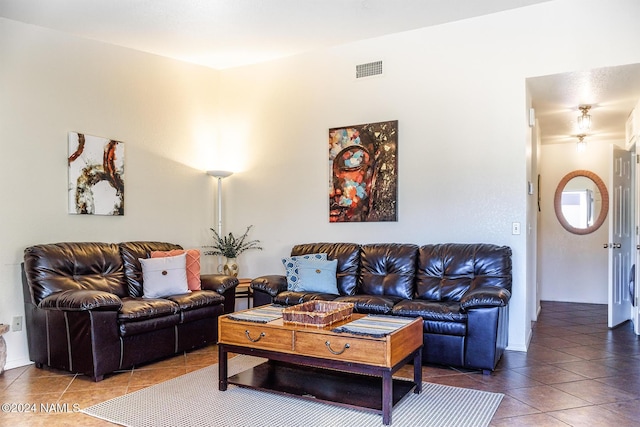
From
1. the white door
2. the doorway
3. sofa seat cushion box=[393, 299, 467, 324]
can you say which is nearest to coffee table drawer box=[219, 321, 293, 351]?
sofa seat cushion box=[393, 299, 467, 324]

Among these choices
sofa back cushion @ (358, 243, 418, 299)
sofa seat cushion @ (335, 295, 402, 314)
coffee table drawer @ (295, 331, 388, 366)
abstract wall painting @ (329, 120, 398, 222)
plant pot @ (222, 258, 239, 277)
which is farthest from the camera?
plant pot @ (222, 258, 239, 277)

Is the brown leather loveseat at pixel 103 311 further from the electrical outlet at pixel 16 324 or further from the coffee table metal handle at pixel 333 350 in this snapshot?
the coffee table metal handle at pixel 333 350

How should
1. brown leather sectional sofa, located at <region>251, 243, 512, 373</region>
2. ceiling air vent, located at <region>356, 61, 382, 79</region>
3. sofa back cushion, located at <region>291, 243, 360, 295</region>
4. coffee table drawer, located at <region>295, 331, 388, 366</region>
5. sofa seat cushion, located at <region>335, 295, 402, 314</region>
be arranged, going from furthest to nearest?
ceiling air vent, located at <region>356, 61, 382, 79</region> → sofa back cushion, located at <region>291, 243, 360, 295</region> → sofa seat cushion, located at <region>335, 295, 402, 314</region> → brown leather sectional sofa, located at <region>251, 243, 512, 373</region> → coffee table drawer, located at <region>295, 331, 388, 366</region>

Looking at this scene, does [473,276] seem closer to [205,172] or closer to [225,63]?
[205,172]

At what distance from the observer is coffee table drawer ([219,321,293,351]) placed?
287 cm

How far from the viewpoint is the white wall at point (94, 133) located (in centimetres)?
381

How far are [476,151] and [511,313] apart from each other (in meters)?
1.49

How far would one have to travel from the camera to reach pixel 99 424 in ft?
8.53


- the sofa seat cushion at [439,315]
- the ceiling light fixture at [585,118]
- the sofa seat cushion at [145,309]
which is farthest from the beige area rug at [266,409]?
the ceiling light fixture at [585,118]

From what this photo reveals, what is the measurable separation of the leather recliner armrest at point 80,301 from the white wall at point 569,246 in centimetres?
611

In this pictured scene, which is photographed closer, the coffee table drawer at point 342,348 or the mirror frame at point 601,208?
the coffee table drawer at point 342,348

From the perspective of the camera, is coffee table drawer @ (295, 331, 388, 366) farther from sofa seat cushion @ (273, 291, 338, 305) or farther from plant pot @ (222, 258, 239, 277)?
plant pot @ (222, 258, 239, 277)

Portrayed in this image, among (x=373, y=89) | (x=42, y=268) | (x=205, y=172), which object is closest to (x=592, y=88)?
(x=373, y=89)

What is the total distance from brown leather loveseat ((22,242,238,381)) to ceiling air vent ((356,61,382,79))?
2519 mm
